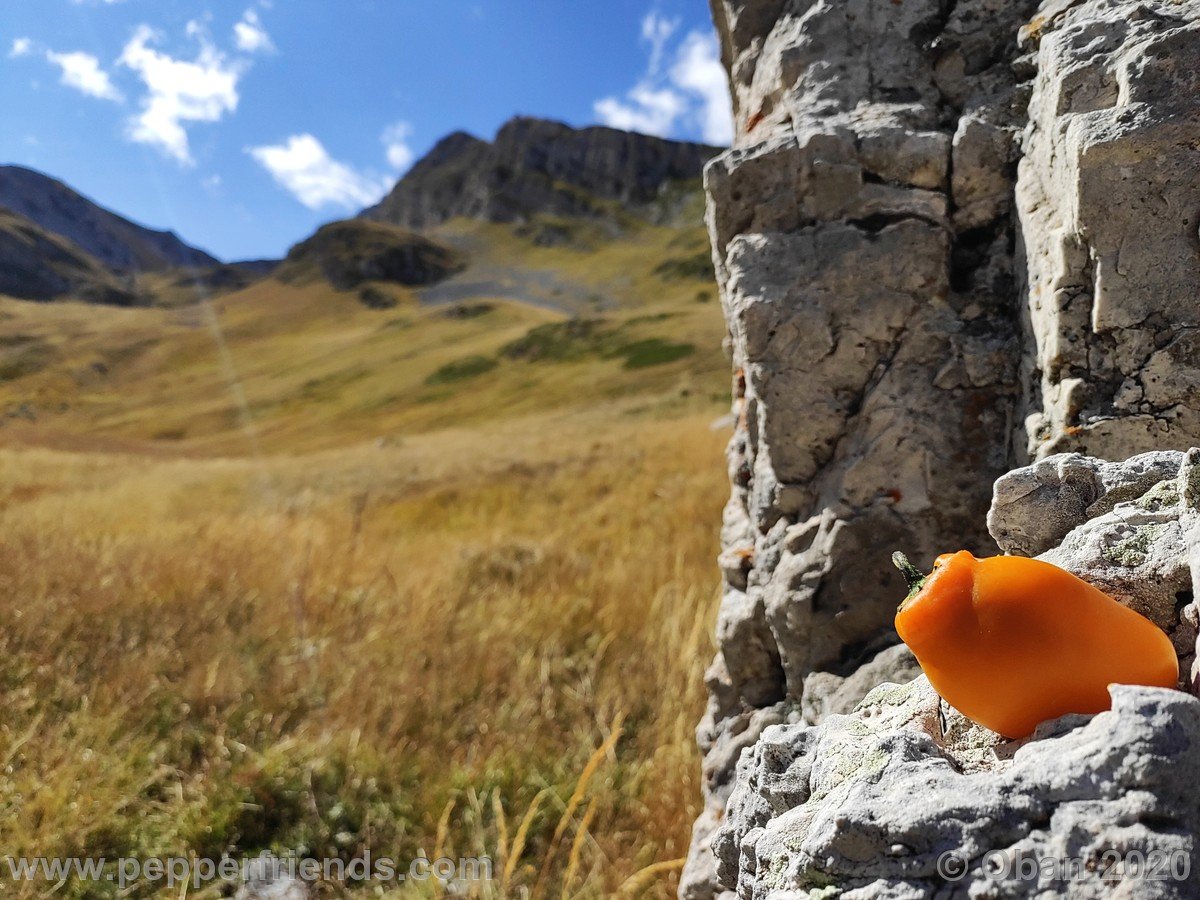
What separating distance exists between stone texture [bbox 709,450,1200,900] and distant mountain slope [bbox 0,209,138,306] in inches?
6146

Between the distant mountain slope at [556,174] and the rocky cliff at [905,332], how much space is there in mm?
148571

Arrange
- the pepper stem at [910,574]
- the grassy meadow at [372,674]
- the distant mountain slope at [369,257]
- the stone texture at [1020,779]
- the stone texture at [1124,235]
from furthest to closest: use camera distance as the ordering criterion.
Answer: the distant mountain slope at [369,257]
the grassy meadow at [372,674]
the stone texture at [1124,235]
the pepper stem at [910,574]
the stone texture at [1020,779]

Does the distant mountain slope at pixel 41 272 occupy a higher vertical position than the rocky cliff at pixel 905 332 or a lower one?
higher

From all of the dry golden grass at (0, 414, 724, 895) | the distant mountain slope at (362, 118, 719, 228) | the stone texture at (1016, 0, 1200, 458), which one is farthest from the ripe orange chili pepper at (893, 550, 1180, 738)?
the distant mountain slope at (362, 118, 719, 228)

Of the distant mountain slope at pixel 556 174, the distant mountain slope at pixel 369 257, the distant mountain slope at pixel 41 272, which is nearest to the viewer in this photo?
the distant mountain slope at pixel 369 257

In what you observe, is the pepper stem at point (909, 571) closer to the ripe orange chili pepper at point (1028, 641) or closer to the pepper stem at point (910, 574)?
the pepper stem at point (910, 574)

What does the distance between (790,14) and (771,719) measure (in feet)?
8.28

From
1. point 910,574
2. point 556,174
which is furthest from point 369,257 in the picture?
point 910,574

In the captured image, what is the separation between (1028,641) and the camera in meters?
0.90

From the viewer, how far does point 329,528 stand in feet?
23.3

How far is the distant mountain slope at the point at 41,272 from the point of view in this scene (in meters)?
124

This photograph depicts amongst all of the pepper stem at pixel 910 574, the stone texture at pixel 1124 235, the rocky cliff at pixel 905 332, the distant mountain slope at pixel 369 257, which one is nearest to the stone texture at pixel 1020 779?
the rocky cliff at pixel 905 332

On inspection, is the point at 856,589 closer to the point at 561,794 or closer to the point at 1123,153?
the point at 1123,153

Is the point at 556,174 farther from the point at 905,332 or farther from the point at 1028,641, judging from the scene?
the point at 1028,641
